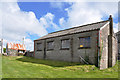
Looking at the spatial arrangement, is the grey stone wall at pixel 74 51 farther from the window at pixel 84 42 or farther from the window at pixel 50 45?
the window at pixel 50 45

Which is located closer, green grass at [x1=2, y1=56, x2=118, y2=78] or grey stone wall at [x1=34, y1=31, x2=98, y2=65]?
green grass at [x1=2, y1=56, x2=118, y2=78]

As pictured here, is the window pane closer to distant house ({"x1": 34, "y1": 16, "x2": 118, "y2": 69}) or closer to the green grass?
distant house ({"x1": 34, "y1": 16, "x2": 118, "y2": 69})

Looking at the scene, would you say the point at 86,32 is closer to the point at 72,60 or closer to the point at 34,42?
the point at 72,60

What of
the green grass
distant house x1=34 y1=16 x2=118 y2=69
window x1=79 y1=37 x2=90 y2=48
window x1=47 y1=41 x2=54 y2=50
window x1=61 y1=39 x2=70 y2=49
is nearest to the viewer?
the green grass

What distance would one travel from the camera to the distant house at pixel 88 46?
44.2 ft

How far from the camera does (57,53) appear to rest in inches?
731

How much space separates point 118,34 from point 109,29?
1606 centimetres

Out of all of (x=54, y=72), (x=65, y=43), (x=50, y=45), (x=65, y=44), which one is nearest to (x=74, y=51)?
(x=65, y=44)

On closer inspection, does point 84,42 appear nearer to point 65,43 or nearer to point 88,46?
point 88,46

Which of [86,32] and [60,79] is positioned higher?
[86,32]

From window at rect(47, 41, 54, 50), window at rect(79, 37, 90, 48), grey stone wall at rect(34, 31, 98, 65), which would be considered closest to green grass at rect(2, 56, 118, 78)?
grey stone wall at rect(34, 31, 98, 65)

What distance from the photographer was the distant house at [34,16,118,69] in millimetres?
13483

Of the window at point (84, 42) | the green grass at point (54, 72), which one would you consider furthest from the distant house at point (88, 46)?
the green grass at point (54, 72)

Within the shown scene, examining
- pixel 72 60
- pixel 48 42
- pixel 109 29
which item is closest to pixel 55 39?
pixel 48 42
